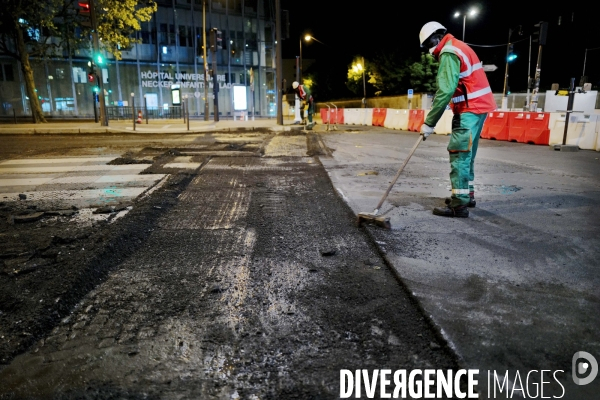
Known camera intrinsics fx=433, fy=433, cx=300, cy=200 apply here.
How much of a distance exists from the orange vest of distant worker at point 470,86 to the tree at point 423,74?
3364 centimetres

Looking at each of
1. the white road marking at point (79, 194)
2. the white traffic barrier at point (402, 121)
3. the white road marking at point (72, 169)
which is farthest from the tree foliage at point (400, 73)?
the white road marking at point (79, 194)

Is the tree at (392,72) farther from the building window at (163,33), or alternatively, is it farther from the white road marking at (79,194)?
the white road marking at (79,194)

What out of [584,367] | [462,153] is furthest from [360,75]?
[584,367]

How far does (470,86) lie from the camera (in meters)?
4.69

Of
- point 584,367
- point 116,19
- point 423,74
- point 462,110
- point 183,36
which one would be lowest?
point 584,367

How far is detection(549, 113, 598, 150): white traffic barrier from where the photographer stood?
11.5 meters

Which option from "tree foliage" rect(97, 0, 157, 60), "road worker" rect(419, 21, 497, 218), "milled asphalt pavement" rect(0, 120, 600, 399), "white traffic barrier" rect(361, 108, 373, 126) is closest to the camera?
"milled asphalt pavement" rect(0, 120, 600, 399)

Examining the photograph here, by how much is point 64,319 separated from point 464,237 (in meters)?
3.28

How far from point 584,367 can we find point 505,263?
134 cm

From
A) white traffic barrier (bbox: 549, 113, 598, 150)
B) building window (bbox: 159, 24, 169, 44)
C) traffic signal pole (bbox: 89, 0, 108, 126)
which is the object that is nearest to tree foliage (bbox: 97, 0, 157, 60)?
traffic signal pole (bbox: 89, 0, 108, 126)

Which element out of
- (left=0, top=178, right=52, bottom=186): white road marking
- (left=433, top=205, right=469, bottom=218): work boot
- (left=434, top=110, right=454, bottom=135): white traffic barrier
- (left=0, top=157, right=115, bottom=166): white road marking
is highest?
(left=434, top=110, right=454, bottom=135): white traffic barrier

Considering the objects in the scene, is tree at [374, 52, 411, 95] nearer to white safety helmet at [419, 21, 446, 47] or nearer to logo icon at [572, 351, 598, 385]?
white safety helmet at [419, 21, 446, 47]

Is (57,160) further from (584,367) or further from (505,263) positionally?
(584,367)

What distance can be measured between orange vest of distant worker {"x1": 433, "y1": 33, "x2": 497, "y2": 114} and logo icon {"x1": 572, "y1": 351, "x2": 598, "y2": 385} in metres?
3.13
